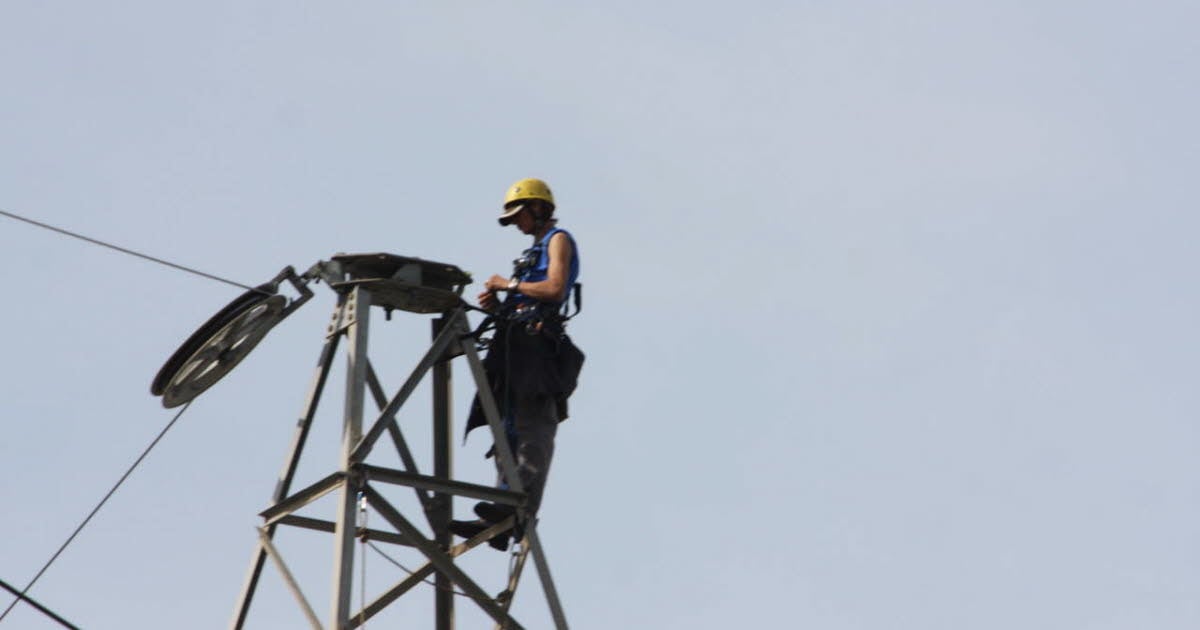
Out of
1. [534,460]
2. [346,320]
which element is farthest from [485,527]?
[346,320]

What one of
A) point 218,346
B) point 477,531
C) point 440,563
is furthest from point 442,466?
point 218,346

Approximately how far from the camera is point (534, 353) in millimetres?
16250

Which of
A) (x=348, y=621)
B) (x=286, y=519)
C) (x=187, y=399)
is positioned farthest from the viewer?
(x=187, y=399)

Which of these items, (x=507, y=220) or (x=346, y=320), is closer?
(x=346, y=320)

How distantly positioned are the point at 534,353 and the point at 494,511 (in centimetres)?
113

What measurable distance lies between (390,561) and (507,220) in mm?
2679

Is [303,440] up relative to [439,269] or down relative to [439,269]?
down

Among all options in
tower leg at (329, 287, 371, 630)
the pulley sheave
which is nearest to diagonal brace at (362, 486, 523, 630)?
tower leg at (329, 287, 371, 630)

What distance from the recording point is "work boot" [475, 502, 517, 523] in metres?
15.7

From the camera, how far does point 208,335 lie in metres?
16.2

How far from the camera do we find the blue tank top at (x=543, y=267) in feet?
53.9

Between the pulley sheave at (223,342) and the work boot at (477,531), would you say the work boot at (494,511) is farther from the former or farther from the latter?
the pulley sheave at (223,342)

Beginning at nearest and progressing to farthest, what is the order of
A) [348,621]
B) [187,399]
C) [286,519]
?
[348,621], [286,519], [187,399]

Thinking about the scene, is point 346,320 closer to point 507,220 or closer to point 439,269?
point 439,269
